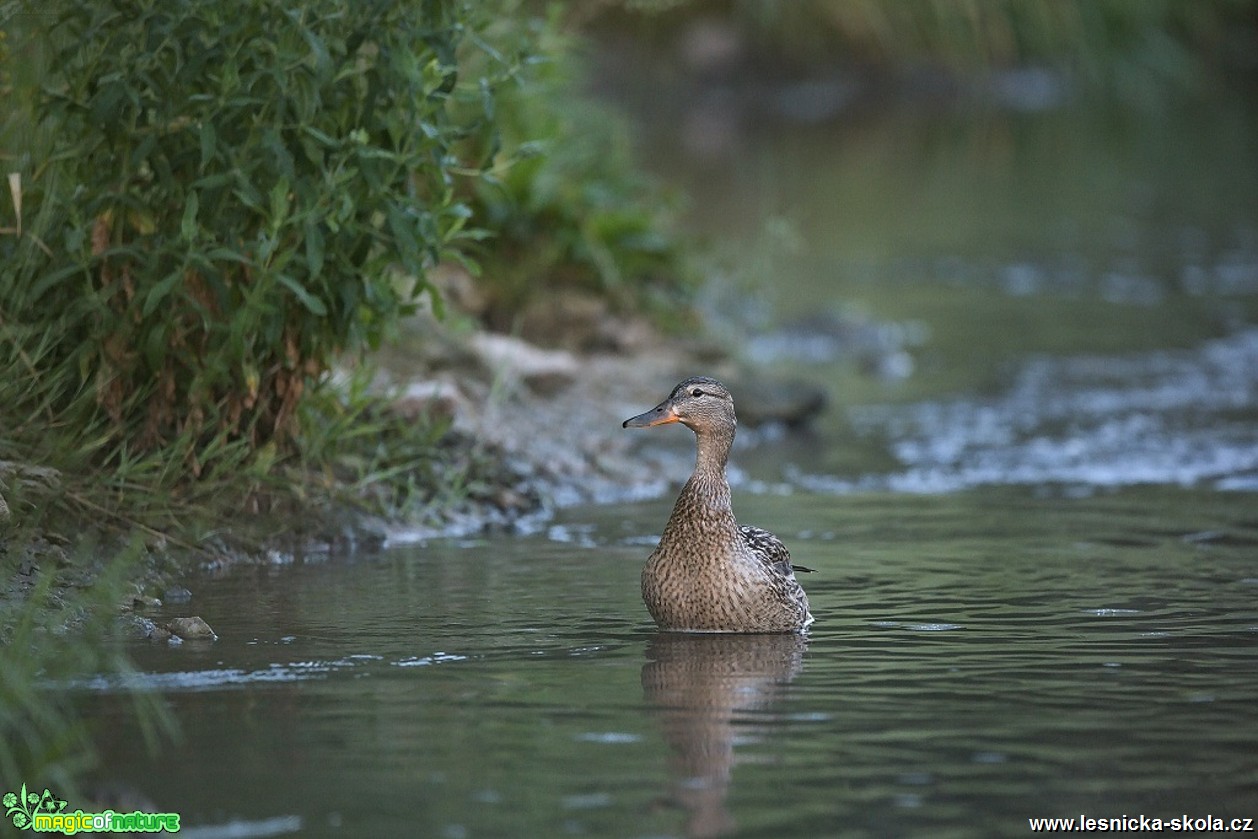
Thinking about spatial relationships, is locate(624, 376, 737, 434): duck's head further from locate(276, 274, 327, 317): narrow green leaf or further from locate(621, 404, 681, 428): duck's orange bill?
locate(276, 274, 327, 317): narrow green leaf

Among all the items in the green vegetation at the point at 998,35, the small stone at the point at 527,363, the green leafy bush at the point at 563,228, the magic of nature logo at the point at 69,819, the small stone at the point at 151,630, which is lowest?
the magic of nature logo at the point at 69,819

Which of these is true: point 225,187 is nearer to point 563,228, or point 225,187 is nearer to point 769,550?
point 769,550

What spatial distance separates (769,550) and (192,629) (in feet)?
6.93

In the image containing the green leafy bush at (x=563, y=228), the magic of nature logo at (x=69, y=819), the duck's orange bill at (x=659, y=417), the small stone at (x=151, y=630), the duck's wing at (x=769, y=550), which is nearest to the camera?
the magic of nature logo at (x=69, y=819)

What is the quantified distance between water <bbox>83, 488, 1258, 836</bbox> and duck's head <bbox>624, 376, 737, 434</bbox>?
28.5 inches

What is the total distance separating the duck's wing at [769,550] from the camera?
7527 millimetres

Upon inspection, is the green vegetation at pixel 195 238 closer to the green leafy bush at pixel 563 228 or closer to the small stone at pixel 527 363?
the small stone at pixel 527 363

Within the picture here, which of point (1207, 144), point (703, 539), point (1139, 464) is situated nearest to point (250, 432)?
point (703, 539)

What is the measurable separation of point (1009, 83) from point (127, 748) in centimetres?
3238

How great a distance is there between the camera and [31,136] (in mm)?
7938

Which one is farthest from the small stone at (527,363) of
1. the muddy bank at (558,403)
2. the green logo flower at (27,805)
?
the green logo flower at (27,805)

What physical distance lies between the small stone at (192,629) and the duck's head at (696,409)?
1.82 meters

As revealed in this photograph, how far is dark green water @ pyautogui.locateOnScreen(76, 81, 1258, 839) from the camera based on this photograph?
5215mm

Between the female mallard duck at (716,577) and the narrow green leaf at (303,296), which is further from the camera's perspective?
the narrow green leaf at (303,296)
